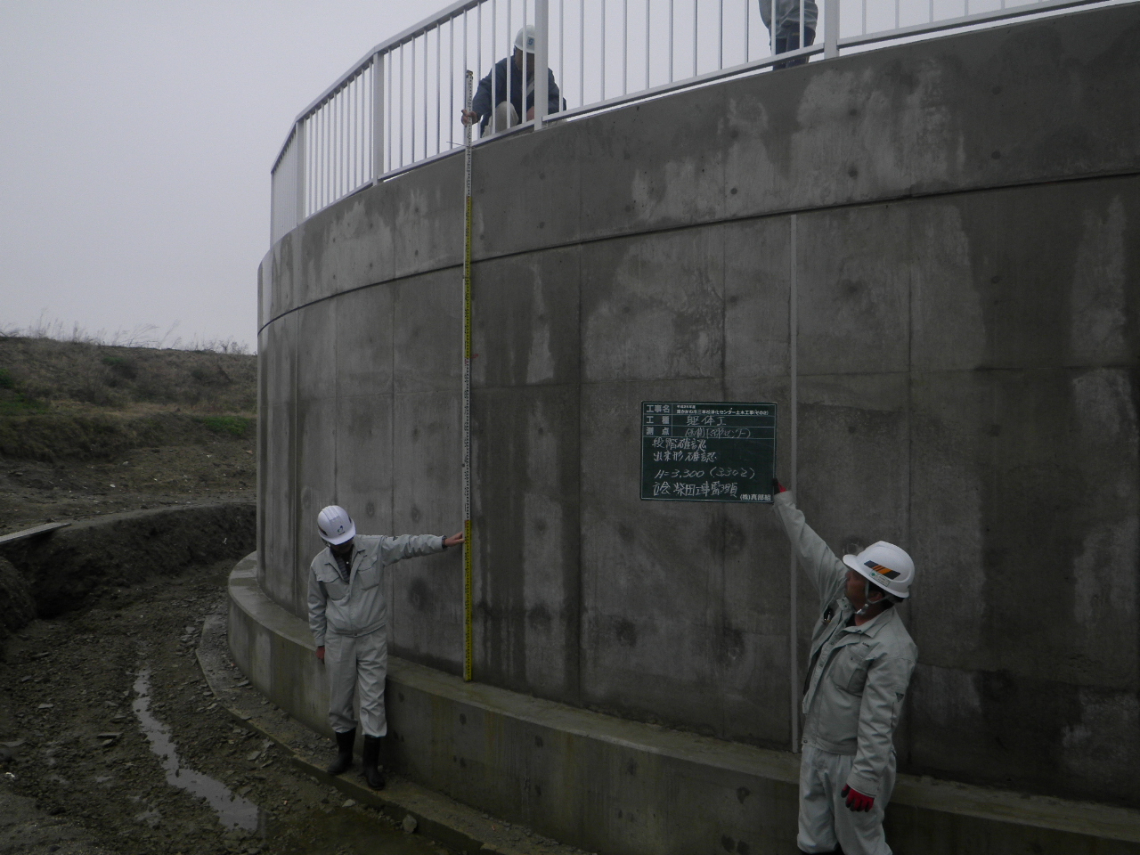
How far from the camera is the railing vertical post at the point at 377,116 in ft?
21.2

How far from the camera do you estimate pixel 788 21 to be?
4496 mm

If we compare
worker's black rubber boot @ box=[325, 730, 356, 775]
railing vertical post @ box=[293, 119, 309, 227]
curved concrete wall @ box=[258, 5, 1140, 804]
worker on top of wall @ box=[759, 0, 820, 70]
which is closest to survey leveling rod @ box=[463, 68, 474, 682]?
curved concrete wall @ box=[258, 5, 1140, 804]

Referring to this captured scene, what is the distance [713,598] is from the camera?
14.0ft

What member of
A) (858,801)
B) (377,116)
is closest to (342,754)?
(858,801)

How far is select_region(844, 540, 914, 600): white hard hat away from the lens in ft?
10.4

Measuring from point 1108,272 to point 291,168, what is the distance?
7.92 meters

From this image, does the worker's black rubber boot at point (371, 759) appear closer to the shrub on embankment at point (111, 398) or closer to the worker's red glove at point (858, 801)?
the worker's red glove at point (858, 801)

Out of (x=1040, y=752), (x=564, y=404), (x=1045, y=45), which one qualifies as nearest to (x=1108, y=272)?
(x=1045, y=45)

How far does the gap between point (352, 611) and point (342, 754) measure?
1009mm

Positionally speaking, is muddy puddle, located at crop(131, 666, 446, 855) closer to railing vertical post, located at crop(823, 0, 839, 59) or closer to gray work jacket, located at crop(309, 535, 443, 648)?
gray work jacket, located at crop(309, 535, 443, 648)

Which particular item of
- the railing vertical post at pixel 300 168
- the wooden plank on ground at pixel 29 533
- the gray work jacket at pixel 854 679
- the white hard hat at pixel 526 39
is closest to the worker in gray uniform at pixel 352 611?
the gray work jacket at pixel 854 679

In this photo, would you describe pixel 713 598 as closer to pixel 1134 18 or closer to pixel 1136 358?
pixel 1136 358

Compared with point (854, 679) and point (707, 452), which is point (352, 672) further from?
point (854, 679)

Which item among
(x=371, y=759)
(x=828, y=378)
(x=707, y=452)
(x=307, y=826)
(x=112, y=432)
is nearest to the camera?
(x=828, y=378)
